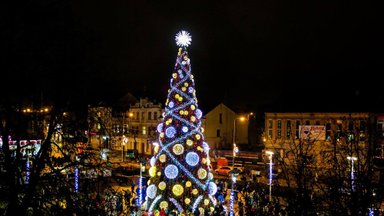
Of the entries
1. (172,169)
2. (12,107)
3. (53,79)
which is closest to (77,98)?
(53,79)

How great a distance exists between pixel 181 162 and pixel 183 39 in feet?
20.1

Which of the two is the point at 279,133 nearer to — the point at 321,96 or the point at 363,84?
the point at 321,96

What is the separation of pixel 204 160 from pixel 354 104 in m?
33.6

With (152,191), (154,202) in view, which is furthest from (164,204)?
(152,191)

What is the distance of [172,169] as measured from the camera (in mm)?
20797

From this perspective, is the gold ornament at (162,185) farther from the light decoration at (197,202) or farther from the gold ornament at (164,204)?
the light decoration at (197,202)

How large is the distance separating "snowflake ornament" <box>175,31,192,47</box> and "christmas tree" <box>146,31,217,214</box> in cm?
156

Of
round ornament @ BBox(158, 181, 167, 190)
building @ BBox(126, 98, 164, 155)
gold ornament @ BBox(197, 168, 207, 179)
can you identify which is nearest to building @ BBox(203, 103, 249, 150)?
building @ BBox(126, 98, 164, 155)

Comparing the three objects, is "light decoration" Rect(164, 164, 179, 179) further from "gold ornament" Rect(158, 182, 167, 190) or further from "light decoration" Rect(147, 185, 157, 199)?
"light decoration" Rect(147, 185, 157, 199)

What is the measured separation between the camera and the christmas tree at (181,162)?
68.4ft

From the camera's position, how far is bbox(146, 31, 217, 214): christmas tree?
20.8m

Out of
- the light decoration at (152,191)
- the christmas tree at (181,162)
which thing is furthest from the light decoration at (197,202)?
the light decoration at (152,191)

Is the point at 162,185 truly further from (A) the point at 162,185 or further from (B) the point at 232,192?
(B) the point at 232,192

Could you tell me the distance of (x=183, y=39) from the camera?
21.9 m
